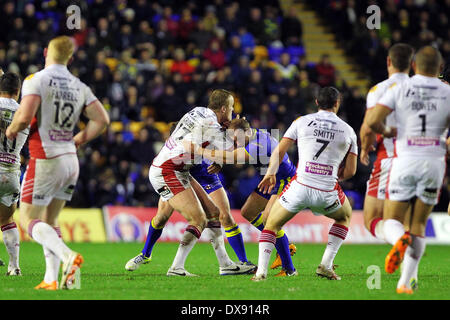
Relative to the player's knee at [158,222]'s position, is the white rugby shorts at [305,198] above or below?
above

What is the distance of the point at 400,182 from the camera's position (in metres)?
7.75

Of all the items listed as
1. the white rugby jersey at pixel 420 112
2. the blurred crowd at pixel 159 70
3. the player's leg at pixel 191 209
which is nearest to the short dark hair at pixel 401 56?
the white rugby jersey at pixel 420 112

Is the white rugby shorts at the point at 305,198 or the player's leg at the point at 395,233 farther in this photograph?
the white rugby shorts at the point at 305,198

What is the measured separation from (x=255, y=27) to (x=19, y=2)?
7401 mm

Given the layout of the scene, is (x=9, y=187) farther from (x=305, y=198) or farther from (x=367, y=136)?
(x=367, y=136)

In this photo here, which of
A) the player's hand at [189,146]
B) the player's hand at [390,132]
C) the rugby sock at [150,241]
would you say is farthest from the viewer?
the rugby sock at [150,241]

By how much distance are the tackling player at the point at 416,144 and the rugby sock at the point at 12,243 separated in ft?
17.0

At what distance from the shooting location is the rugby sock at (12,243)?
1026 centimetres

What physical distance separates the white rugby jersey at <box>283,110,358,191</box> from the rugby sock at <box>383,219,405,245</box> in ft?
5.29

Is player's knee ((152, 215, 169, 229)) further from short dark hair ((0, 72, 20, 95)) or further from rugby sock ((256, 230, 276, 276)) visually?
short dark hair ((0, 72, 20, 95))

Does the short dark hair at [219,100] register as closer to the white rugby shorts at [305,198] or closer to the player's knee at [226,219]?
the player's knee at [226,219]

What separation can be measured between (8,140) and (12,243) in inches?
57.5

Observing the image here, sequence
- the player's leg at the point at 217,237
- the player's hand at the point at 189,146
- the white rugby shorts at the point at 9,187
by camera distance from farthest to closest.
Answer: the player's leg at the point at 217,237 → the white rugby shorts at the point at 9,187 → the player's hand at the point at 189,146

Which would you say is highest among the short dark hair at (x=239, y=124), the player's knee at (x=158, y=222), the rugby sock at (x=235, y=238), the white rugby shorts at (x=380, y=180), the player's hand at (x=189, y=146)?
the short dark hair at (x=239, y=124)
